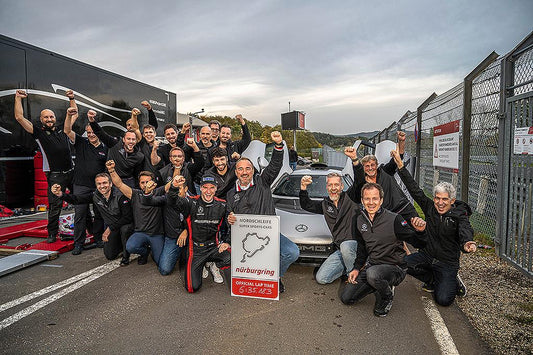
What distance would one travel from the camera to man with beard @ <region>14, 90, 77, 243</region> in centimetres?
504

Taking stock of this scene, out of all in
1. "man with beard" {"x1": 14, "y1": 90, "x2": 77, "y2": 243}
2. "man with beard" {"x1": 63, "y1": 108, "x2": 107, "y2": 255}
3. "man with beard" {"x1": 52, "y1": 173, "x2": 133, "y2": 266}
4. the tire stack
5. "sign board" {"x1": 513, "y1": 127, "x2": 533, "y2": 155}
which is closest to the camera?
"sign board" {"x1": 513, "y1": 127, "x2": 533, "y2": 155}

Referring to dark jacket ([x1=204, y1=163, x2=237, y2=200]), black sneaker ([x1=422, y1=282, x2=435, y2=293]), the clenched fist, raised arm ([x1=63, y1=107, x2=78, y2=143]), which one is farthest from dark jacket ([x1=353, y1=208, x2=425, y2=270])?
raised arm ([x1=63, y1=107, x2=78, y2=143])

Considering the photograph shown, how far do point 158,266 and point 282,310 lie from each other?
1837 mm

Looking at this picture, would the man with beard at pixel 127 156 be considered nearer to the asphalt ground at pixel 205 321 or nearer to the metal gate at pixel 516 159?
the asphalt ground at pixel 205 321

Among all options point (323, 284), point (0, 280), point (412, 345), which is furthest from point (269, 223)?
point (0, 280)

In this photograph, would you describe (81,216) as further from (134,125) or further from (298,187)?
(298,187)

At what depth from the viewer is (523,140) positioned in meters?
3.91

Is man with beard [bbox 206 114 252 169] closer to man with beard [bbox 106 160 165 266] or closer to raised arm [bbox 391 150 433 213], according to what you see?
man with beard [bbox 106 160 165 266]

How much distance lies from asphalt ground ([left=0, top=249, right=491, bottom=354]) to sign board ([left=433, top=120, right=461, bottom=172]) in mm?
3120

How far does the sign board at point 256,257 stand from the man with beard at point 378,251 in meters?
0.79

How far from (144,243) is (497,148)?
504 centimetres

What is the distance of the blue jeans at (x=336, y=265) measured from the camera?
12.2ft

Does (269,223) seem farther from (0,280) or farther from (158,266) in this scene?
(0,280)

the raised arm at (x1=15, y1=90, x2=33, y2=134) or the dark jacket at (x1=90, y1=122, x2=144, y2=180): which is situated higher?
the raised arm at (x1=15, y1=90, x2=33, y2=134)
